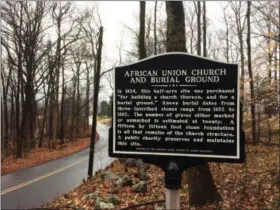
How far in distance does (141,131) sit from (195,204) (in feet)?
15.4

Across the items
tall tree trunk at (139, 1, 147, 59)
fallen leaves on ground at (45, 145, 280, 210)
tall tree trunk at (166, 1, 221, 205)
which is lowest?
fallen leaves on ground at (45, 145, 280, 210)

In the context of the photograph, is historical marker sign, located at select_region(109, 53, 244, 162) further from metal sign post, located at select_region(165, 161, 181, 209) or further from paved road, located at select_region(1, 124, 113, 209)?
paved road, located at select_region(1, 124, 113, 209)

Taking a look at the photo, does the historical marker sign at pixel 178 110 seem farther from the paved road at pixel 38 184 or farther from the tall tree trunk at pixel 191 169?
the paved road at pixel 38 184

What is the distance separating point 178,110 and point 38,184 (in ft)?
48.0

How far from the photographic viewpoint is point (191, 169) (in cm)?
838

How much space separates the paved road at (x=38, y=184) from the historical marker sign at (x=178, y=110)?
31.5 feet

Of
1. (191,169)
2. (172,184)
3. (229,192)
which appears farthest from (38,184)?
(172,184)

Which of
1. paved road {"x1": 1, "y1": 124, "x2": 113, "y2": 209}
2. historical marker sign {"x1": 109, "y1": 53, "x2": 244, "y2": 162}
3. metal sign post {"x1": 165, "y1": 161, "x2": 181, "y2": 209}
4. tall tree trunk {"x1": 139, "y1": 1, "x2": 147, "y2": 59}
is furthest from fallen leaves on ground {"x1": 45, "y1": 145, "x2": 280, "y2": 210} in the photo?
tall tree trunk {"x1": 139, "y1": 1, "x2": 147, "y2": 59}

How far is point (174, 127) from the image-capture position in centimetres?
416

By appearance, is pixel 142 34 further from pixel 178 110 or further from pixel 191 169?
pixel 178 110

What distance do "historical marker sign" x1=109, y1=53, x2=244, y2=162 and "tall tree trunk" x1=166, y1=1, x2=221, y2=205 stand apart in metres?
3.88

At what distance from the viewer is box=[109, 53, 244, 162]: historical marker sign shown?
13.3 ft

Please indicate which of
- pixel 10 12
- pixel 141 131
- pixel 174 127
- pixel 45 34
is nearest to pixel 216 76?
pixel 174 127

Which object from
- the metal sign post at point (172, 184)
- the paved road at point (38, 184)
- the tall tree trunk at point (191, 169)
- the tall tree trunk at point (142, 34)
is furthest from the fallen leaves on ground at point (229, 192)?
the tall tree trunk at point (142, 34)
